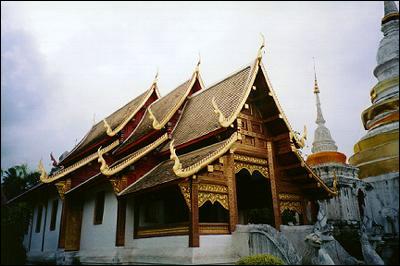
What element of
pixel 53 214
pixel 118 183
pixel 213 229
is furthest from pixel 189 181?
pixel 53 214

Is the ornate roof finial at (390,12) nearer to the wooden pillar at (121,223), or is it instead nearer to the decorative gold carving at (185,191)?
the decorative gold carving at (185,191)

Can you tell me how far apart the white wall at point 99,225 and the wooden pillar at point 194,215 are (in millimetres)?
3541

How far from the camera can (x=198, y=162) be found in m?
8.80

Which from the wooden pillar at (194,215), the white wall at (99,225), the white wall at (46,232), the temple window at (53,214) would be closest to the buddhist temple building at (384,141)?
the wooden pillar at (194,215)

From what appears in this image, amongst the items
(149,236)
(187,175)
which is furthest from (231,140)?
(149,236)

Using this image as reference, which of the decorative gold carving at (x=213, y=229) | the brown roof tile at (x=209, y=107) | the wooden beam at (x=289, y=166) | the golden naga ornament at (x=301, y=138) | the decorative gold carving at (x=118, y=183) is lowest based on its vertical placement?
the decorative gold carving at (x=213, y=229)

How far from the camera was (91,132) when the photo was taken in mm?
19156

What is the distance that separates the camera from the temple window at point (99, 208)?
40.4 feet

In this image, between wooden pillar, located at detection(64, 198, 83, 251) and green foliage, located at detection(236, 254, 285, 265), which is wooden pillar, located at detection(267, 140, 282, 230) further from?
wooden pillar, located at detection(64, 198, 83, 251)

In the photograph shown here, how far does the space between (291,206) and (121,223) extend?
5578 millimetres

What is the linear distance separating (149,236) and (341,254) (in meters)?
5.40

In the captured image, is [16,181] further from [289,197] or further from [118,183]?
A: [289,197]

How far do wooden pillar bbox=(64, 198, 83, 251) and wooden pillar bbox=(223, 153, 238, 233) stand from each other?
6794 mm

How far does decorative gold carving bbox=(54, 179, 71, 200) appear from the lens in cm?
1318
